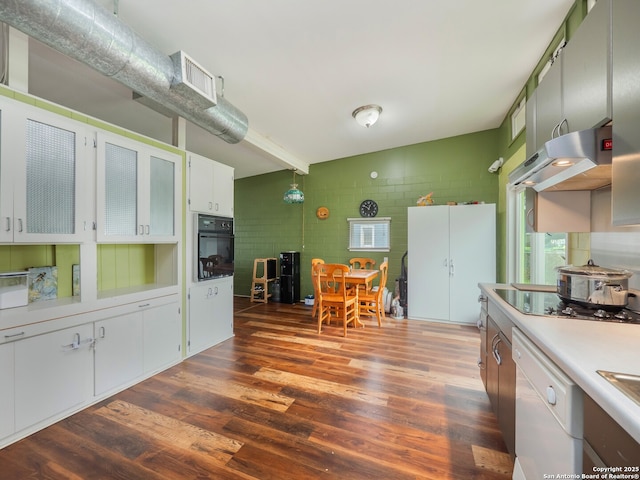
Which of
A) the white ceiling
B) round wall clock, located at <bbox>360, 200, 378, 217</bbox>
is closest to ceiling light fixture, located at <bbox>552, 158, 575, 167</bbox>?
the white ceiling

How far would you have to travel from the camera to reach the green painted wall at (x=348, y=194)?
4727mm

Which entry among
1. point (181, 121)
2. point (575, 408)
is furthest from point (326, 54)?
point (575, 408)

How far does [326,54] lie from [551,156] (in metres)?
1.94

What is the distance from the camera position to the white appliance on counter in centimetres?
83

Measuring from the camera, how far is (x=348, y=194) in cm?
550

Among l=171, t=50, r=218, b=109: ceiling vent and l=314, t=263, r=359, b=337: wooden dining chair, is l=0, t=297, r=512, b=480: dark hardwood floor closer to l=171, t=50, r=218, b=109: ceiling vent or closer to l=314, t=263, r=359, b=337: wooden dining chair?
l=314, t=263, r=359, b=337: wooden dining chair

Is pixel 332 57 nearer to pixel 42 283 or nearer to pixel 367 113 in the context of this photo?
pixel 367 113

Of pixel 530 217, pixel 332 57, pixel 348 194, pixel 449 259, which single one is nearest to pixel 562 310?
pixel 530 217

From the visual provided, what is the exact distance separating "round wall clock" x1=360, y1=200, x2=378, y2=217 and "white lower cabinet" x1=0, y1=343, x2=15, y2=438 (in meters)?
4.71

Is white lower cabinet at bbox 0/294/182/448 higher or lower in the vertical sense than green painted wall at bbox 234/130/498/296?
lower

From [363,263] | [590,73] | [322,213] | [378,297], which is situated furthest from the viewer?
[322,213]

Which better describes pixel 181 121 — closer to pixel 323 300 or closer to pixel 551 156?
pixel 323 300

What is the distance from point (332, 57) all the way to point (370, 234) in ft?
11.1

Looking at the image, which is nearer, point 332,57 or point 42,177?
point 42,177
